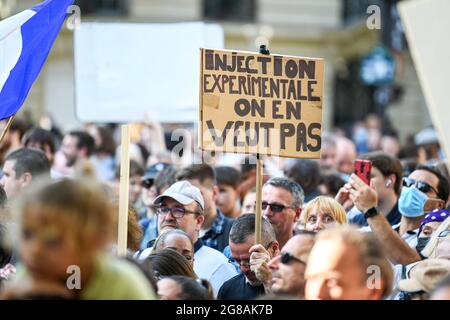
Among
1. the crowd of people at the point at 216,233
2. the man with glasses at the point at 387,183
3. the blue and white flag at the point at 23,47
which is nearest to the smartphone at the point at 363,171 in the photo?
the crowd of people at the point at 216,233

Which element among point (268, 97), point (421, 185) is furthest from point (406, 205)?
point (268, 97)

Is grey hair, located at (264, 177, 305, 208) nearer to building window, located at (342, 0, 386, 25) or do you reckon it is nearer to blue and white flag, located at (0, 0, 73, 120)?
blue and white flag, located at (0, 0, 73, 120)

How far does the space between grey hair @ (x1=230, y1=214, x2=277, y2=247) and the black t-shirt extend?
18 centimetres

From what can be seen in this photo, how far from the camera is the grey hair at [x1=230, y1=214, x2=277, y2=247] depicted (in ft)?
17.3

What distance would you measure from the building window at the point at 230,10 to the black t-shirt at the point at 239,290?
20.5m

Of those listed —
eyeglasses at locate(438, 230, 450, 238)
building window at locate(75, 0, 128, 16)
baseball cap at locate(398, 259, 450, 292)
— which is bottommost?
baseball cap at locate(398, 259, 450, 292)

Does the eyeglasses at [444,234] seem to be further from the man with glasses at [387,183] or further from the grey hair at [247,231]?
the man with glasses at [387,183]

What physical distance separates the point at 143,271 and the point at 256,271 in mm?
1035

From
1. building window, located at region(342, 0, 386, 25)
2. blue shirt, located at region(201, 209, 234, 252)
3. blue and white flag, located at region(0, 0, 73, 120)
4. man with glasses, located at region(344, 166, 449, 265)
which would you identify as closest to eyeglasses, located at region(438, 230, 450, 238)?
man with glasses, located at region(344, 166, 449, 265)

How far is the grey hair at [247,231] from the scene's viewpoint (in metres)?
5.28

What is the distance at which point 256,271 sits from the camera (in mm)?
4883

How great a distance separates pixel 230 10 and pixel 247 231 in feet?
68.6

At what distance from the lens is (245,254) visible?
5.24m
